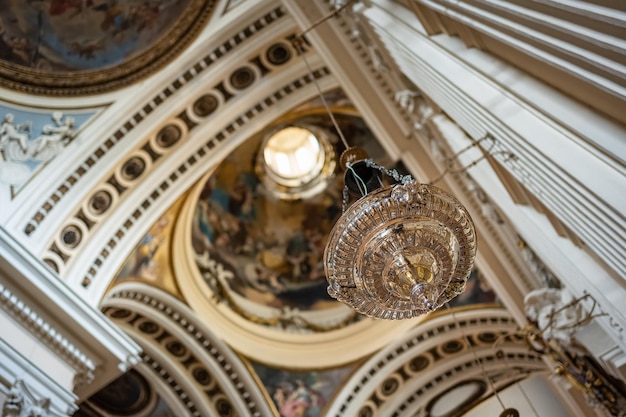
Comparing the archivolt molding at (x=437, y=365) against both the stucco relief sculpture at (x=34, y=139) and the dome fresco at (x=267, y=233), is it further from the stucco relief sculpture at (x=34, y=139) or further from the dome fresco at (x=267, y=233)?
the stucco relief sculpture at (x=34, y=139)

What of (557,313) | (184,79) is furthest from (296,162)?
(557,313)

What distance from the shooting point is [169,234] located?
8.71 metres

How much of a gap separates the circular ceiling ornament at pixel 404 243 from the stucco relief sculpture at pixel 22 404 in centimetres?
303

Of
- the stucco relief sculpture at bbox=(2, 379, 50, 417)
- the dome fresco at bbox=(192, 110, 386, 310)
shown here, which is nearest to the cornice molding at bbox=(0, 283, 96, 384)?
the stucco relief sculpture at bbox=(2, 379, 50, 417)

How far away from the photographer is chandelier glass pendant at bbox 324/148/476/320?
3.37 metres

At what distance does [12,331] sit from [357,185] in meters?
3.45

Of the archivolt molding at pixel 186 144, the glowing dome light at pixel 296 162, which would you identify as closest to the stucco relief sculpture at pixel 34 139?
the archivolt molding at pixel 186 144

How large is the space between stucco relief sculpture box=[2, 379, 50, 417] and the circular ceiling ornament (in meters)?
3.03

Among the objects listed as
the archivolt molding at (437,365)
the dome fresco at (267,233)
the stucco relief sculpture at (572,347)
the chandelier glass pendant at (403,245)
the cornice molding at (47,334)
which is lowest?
the chandelier glass pendant at (403,245)

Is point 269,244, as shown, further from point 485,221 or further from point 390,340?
point 485,221

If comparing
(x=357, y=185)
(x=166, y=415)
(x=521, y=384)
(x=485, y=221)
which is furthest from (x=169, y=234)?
(x=521, y=384)

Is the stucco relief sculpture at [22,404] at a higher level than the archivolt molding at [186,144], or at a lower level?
lower

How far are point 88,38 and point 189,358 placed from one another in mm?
4894

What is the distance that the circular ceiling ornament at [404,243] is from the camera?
132 inches
